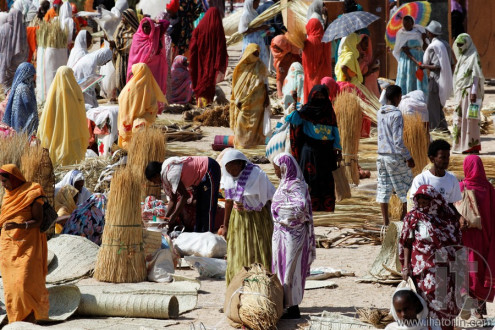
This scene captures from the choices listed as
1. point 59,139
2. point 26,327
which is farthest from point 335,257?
point 59,139

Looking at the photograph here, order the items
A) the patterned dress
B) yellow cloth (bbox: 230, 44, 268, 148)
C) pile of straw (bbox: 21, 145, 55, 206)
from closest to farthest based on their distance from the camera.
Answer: the patterned dress < pile of straw (bbox: 21, 145, 55, 206) < yellow cloth (bbox: 230, 44, 268, 148)

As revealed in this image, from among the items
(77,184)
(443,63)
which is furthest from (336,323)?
(443,63)

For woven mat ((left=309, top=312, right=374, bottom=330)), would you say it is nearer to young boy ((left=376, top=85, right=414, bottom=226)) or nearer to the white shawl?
young boy ((left=376, top=85, right=414, bottom=226))

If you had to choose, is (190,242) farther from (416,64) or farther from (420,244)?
(416,64)

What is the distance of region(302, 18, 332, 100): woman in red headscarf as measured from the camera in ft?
48.0

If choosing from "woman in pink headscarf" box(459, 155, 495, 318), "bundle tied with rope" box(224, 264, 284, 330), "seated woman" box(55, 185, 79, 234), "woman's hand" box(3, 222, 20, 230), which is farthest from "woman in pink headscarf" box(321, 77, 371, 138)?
"woman's hand" box(3, 222, 20, 230)

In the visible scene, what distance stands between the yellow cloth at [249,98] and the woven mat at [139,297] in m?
5.45

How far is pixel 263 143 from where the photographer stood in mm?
13672

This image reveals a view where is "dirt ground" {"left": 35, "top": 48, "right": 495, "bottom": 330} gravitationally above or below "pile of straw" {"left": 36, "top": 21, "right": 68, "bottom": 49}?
below

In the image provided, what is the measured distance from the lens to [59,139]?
39.5 ft

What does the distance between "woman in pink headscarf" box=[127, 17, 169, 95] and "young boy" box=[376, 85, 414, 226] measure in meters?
6.62

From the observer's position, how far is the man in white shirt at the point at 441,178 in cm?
687

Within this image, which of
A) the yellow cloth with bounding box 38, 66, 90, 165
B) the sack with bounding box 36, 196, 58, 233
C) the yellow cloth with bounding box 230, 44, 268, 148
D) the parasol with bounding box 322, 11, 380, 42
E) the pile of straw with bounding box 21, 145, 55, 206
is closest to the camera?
the sack with bounding box 36, 196, 58, 233

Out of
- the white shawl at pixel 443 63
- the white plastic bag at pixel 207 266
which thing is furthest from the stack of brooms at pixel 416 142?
the white shawl at pixel 443 63
